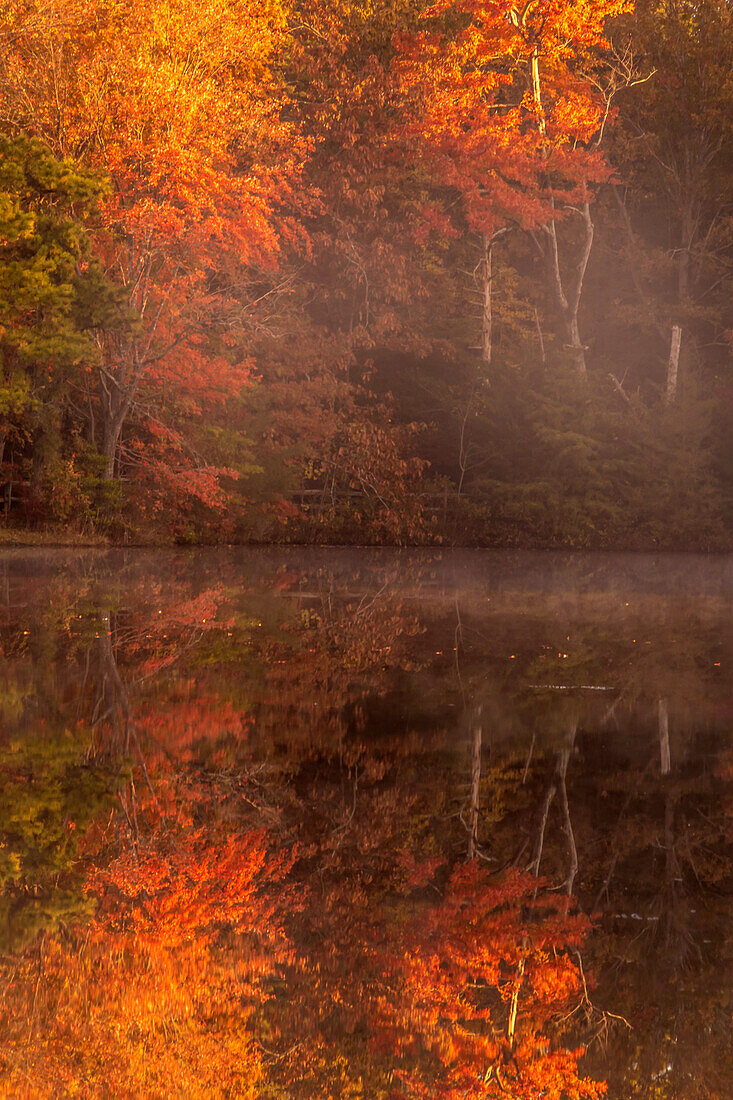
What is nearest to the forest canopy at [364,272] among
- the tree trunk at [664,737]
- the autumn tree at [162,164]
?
the autumn tree at [162,164]

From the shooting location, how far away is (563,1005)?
3.56 metres

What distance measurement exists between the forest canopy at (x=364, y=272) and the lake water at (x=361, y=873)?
52.2 ft

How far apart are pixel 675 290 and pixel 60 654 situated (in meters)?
34.1

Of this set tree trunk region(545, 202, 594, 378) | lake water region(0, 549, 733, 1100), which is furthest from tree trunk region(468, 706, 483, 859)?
tree trunk region(545, 202, 594, 378)

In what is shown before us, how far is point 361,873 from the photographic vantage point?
484cm

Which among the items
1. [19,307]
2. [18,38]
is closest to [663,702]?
[19,307]

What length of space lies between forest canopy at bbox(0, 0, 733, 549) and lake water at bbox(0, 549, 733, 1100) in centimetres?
1592

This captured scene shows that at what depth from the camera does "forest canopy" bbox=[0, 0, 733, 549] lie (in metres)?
25.1

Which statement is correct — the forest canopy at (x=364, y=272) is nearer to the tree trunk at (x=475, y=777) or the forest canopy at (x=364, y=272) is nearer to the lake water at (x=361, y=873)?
the lake water at (x=361, y=873)

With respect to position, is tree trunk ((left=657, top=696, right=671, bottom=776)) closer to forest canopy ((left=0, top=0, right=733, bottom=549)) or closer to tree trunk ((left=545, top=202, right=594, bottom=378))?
forest canopy ((left=0, top=0, right=733, bottom=549))

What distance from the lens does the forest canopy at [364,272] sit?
82.2 ft

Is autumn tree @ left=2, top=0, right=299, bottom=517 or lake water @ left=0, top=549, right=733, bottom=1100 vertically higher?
autumn tree @ left=2, top=0, right=299, bottom=517

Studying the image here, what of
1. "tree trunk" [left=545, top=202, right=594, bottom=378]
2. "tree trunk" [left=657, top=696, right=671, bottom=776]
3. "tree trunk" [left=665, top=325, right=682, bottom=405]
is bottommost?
"tree trunk" [left=657, top=696, right=671, bottom=776]

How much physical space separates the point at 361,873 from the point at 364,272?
30593 mm
